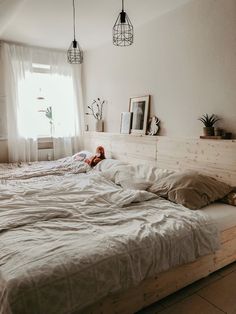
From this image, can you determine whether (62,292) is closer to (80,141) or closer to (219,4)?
(219,4)

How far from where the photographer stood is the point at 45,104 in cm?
450

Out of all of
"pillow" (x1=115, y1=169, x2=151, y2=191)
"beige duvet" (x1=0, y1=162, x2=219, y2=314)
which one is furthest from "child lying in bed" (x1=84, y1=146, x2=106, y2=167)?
"beige duvet" (x1=0, y1=162, x2=219, y2=314)

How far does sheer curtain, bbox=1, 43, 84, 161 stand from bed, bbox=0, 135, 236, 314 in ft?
6.68

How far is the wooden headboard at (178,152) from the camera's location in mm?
2324

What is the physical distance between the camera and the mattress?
1966mm

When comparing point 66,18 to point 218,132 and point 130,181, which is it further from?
point 218,132

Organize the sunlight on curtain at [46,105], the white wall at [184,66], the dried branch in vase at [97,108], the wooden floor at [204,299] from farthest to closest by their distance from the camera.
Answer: the dried branch in vase at [97,108]
the sunlight on curtain at [46,105]
the white wall at [184,66]
the wooden floor at [204,299]

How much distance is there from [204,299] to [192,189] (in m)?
0.82

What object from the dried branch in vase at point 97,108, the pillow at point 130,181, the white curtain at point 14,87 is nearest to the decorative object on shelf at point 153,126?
the pillow at point 130,181

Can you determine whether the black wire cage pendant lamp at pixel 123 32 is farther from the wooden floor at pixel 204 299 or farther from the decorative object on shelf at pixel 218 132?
the wooden floor at pixel 204 299

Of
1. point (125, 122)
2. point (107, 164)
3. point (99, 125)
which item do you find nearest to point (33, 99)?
point (99, 125)

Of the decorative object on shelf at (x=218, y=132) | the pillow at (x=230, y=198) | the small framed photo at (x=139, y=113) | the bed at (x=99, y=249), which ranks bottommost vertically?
the bed at (x=99, y=249)

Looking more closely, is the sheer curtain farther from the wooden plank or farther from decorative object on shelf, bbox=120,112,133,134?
the wooden plank

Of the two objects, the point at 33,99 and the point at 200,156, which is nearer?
the point at 200,156
